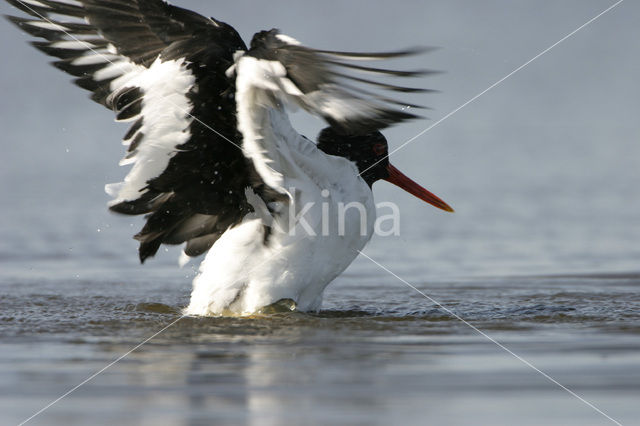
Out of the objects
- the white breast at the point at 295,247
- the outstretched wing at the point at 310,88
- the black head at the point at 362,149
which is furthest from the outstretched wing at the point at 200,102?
the black head at the point at 362,149

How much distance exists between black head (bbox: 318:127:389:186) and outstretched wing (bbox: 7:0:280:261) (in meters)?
1.02

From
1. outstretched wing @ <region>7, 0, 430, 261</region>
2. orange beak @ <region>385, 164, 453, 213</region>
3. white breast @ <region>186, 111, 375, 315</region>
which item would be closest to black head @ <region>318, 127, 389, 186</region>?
orange beak @ <region>385, 164, 453, 213</region>

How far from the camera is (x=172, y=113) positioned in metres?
5.71

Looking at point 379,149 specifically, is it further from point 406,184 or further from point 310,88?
point 310,88

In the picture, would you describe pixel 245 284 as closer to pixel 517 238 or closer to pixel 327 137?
pixel 327 137

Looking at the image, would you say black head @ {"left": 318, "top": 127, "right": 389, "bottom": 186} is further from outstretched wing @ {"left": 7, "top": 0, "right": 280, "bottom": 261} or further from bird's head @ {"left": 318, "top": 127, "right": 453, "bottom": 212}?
outstretched wing @ {"left": 7, "top": 0, "right": 280, "bottom": 261}

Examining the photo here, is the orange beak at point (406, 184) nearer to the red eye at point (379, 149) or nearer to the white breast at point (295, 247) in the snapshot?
the red eye at point (379, 149)

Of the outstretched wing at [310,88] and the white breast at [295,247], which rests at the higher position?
the outstretched wing at [310,88]

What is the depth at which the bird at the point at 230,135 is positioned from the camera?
17.4 ft

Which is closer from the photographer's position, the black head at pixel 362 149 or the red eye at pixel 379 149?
the black head at pixel 362 149

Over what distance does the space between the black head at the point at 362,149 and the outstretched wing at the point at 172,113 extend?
3.35 ft

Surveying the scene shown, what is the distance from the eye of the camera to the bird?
5301 mm

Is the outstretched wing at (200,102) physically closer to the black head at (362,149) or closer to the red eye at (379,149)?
the black head at (362,149)

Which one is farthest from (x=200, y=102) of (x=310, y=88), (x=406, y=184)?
(x=406, y=184)
